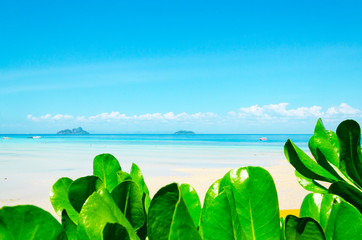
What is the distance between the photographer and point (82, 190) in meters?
0.56

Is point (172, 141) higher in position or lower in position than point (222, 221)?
lower

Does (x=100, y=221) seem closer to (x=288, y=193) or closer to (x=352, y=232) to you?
(x=352, y=232)

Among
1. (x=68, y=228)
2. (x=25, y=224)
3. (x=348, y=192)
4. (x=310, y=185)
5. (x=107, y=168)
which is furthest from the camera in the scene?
(x=310, y=185)

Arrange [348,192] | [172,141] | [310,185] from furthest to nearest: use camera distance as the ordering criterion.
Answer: [172,141], [310,185], [348,192]

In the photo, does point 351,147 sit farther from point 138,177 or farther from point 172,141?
point 172,141

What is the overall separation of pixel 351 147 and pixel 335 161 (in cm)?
11

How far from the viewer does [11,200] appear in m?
5.17

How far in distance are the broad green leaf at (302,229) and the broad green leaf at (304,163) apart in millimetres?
294

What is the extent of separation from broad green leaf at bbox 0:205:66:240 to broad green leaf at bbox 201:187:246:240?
A: 175 millimetres

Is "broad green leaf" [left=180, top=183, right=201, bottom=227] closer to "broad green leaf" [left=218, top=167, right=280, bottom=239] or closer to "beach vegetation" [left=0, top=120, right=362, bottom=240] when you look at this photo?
"beach vegetation" [left=0, top=120, right=362, bottom=240]

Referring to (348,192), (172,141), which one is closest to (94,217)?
(348,192)

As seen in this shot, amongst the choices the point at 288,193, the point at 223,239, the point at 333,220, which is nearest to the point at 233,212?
the point at 223,239

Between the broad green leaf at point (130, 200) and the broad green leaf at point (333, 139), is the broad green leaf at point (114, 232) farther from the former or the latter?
the broad green leaf at point (333, 139)

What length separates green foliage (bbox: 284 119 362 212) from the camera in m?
0.60
